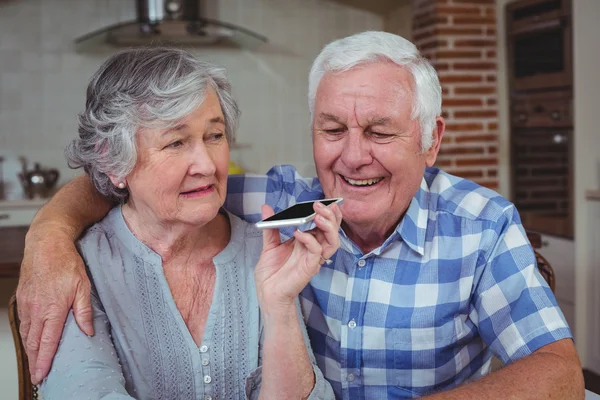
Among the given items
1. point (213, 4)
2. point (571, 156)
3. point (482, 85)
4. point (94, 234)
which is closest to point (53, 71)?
point (213, 4)

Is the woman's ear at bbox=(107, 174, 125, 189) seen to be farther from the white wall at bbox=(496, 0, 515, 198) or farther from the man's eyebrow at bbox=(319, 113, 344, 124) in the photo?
the white wall at bbox=(496, 0, 515, 198)

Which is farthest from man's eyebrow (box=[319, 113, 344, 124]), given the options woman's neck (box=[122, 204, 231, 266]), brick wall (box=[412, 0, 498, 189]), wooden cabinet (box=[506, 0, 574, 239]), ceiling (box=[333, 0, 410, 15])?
ceiling (box=[333, 0, 410, 15])

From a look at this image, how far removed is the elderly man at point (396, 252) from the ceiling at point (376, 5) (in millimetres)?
4168

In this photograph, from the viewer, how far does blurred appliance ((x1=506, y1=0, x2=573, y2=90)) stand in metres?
3.99

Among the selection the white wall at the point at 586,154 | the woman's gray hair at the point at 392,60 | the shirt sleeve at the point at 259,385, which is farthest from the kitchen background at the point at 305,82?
the shirt sleeve at the point at 259,385

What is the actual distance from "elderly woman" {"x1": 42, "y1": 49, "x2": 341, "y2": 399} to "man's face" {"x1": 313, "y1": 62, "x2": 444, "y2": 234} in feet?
0.77

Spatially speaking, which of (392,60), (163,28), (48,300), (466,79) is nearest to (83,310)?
(48,300)

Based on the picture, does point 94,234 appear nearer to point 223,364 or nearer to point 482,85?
point 223,364

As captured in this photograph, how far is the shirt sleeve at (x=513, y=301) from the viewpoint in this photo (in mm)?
1475

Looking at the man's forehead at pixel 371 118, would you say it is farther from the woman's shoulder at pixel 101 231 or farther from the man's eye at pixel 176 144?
the woman's shoulder at pixel 101 231

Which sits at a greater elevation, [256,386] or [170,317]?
[170,317]

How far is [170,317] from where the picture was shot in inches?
56.4

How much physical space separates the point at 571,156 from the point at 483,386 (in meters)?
2.97

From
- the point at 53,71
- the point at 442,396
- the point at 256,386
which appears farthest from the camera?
the point at 53,71
